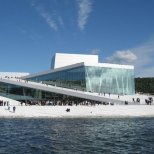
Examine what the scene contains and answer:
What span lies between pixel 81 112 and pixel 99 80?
22.1 meters

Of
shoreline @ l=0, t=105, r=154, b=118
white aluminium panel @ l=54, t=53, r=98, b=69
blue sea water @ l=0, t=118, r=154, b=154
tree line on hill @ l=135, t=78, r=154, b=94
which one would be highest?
white aluminium panel @ l=54, t=53, r=98, b=69

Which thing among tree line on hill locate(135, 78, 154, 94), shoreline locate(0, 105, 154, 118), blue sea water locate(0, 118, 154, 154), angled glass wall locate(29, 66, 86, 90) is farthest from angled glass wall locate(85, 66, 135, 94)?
blue sea water locate(0, 118, 154, 154)

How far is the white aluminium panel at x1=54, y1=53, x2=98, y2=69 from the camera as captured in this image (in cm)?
9238

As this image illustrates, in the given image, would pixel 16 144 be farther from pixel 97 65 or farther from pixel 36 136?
pixel 97 65

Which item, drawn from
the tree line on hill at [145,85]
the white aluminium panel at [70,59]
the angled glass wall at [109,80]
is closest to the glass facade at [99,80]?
the angled glass wall at [109,80]

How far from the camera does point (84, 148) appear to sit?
25234mm

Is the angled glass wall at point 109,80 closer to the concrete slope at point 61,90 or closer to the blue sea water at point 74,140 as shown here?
the concrete slope at point 61,90

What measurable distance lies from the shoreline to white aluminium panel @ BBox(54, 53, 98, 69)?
3679 cm

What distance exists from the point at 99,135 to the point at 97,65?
146 feet

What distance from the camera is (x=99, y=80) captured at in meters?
75.3

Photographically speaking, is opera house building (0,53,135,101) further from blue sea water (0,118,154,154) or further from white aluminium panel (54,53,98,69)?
blue sea water (0,118,154,154)

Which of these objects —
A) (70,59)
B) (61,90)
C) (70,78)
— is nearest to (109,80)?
(70,78)

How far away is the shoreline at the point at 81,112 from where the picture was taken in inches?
2036

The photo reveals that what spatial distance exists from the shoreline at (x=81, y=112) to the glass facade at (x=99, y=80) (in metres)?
17.2
